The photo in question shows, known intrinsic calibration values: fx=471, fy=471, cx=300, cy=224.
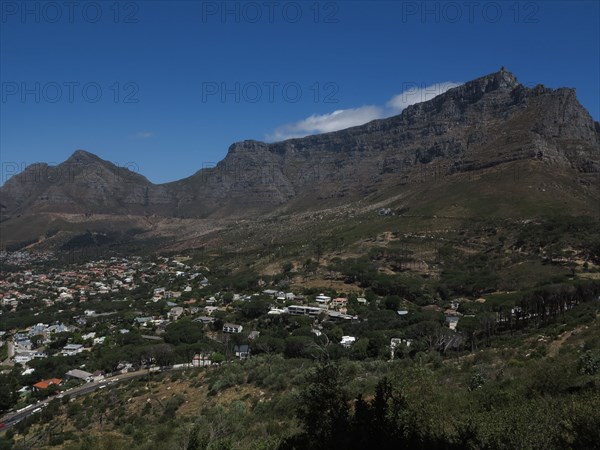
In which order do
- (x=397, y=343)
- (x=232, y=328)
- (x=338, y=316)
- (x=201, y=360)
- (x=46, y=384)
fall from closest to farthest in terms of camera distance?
(x=397, y=343)
(x=46, y=384)
(x=201, y=360)
(x=232, y=328)
(x=338, y=316)

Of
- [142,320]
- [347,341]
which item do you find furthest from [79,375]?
[347,341]

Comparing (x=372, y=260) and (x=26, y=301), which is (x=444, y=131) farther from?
(x=26, y=301)

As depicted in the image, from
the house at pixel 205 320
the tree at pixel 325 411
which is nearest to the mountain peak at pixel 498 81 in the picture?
the house at pixel 205 320

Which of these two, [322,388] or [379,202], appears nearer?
[322,388]

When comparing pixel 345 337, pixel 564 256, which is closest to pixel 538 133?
pixel 564 256

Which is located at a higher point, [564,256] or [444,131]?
[444,131]

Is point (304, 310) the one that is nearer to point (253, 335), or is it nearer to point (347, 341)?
point (253, 335)

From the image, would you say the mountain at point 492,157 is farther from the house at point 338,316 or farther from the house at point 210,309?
the house at point 210,309

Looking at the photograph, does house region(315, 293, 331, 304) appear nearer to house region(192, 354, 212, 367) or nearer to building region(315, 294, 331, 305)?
building region(315, 294, 331, 305)
